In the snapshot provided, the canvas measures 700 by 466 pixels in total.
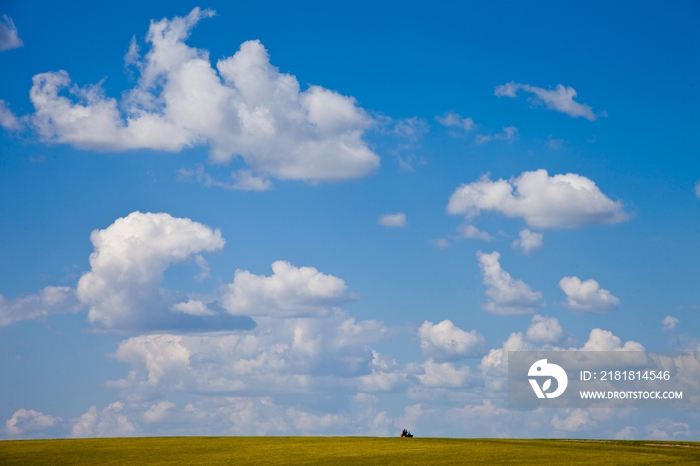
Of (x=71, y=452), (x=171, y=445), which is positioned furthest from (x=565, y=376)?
(x=71, y=452)

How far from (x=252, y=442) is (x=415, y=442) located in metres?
22.1

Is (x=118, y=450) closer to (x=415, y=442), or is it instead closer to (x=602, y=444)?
(x=415, y=442)

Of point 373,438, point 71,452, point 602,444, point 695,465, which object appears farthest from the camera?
point 373,438

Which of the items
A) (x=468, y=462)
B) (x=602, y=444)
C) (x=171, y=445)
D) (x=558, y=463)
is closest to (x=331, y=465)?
→ (x=468, y=462)

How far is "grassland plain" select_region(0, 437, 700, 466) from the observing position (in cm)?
7131

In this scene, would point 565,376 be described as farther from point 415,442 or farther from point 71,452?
point 71,452

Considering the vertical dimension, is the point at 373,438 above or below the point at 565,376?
below

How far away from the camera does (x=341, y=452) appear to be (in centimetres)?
7994

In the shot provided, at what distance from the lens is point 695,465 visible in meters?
66.0

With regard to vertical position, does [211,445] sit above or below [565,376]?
→ below

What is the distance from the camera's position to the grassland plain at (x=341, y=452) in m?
71.3

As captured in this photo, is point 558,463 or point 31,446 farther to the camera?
point 31,446

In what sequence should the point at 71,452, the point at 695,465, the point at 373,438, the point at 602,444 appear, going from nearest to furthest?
the point at 695,465
the point at 71,452
the point at 602,444
the point at 373,438

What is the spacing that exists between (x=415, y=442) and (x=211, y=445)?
2636 centimetres
